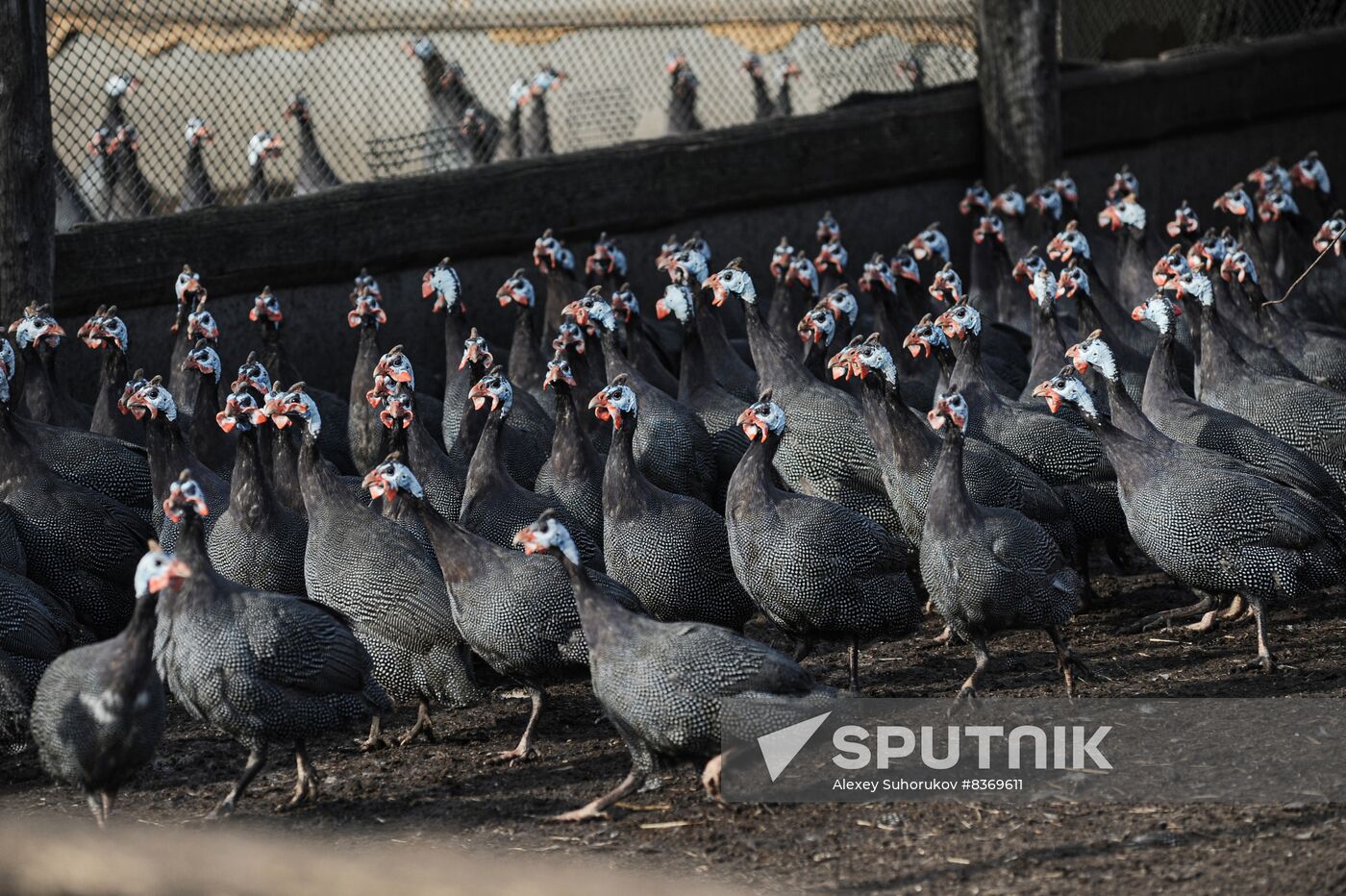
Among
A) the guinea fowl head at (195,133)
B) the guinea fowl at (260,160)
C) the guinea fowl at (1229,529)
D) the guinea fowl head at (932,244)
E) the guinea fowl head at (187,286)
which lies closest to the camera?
the guinea fowl at (1229,529)

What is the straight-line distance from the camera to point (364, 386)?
8320 mm

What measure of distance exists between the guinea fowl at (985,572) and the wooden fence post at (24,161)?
13.4ft

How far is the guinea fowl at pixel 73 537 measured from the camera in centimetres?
666

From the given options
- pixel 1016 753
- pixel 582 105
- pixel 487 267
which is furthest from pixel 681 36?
pixel 1016 753

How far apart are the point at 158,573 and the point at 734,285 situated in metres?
3.94

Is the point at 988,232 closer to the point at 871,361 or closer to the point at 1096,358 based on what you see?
the point at 1096,358

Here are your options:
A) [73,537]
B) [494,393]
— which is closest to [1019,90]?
[494,393]

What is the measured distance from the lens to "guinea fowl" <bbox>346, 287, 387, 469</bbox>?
820 cm

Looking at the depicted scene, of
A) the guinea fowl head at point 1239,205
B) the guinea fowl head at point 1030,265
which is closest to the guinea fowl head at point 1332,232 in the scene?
the guinea fowl head at point 1239,205

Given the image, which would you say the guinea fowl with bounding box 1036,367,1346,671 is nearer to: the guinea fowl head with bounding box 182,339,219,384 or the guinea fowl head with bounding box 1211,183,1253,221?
the guinea fowl head with bounding box 1211,183,1253,221

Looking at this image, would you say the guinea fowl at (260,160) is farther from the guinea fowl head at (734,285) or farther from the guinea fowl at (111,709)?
the guinea fowl at (111,709)

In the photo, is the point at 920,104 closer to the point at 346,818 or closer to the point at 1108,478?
the point at 1108,478

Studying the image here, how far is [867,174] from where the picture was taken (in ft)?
36.3

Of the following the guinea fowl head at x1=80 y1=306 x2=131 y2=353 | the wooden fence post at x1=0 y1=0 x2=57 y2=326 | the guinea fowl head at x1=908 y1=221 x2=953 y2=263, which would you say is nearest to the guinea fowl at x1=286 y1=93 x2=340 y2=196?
the guinea fowl head at x1=80 y1=306 x2=131 y2=353
